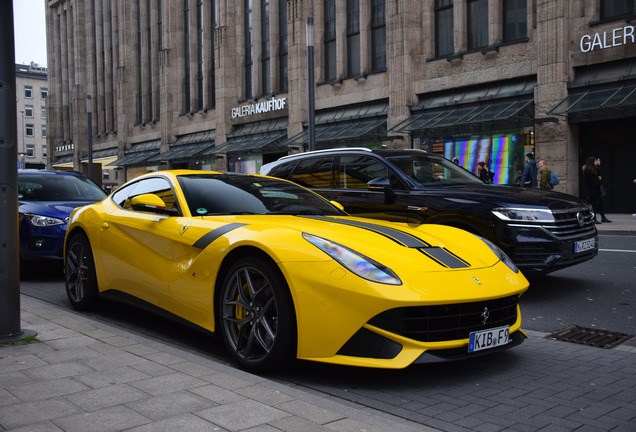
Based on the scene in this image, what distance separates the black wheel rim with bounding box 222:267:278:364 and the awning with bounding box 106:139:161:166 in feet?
132

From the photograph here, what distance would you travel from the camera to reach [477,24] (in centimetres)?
2255

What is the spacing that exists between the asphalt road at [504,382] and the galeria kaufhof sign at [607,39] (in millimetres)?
14721

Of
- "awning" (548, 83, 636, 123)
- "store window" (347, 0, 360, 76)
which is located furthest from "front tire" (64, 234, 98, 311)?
"store window" (347, 0, 360, 76)

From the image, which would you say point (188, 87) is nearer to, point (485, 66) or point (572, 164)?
point (485, 66)

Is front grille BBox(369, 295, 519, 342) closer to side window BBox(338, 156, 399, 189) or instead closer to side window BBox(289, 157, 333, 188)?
side window BBox(338, 156, 399, 189)

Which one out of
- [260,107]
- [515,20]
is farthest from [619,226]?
[260,107]

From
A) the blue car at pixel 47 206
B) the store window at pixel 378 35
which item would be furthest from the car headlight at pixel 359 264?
the store window at pixel 378 35

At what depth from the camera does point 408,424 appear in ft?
9.86

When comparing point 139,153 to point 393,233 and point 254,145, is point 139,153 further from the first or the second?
point 393,233

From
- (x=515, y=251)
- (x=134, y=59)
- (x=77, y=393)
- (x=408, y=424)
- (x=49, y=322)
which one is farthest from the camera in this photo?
(x=134, y=59)

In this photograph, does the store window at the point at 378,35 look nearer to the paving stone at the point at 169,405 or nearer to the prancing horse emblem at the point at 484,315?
the prancing horse emblem at the point at 484,315

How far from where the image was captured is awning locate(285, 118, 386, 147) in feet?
83.1

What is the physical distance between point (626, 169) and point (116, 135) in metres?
40.6

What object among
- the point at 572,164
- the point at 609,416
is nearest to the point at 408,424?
the point at 609,416
